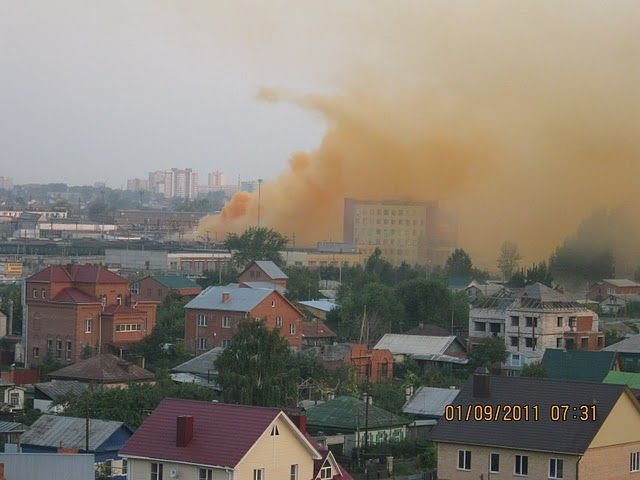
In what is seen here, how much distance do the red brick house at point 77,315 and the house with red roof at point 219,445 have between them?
18.7 metres

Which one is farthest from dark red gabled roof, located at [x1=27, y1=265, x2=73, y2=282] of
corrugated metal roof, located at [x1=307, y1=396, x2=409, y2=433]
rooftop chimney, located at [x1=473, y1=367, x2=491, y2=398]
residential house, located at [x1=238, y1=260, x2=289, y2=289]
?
rooftop chimney, located at [x1=473, y1=367, x2=491, y2=398]

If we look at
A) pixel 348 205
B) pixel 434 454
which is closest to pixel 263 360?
pixel 434 454

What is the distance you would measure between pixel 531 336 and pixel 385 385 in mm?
7436

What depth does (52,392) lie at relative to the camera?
28.5m

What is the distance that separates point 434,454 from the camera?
24125mm

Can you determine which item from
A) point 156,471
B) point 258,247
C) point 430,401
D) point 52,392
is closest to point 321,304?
point 258,247

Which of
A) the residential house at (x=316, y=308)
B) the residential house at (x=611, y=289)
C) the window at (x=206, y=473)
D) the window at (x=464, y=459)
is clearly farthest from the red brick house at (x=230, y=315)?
the residential house at (x=611, y=289)

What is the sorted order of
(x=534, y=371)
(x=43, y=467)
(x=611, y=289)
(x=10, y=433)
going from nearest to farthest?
(x=43, y=467) < (x=10, y=433) < (x=534, y=371) < (x=611, y=289)

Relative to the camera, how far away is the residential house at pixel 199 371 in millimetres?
31730

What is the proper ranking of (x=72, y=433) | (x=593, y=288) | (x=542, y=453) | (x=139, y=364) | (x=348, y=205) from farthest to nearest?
(x=348, y=205) → (x=593, y=288) → (x=139, y=364) → (x=72, y=433) → (x=542, y=453)

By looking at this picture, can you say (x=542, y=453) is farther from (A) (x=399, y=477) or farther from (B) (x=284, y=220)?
(B) (x=284, y=220)

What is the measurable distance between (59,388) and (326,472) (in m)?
11.2

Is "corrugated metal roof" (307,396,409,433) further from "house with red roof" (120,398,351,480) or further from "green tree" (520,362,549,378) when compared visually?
"house with red roof" (120,398,351,480)

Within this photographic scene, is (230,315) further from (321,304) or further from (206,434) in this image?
(206,434)
